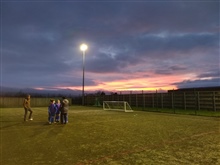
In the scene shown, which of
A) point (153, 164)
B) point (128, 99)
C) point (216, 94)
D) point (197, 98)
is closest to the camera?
point (153, 164)

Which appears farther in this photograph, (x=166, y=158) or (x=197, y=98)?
(x=197, y=98)

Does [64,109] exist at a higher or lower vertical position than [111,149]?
higher

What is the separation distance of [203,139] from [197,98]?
1768cm

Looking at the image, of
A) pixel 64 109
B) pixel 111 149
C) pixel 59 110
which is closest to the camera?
pixel 111 149

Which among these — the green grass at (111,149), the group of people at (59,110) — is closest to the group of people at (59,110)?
the group of people at (59,110)

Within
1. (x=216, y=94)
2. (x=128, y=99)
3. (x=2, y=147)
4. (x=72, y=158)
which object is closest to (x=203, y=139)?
(x=72, y=158)

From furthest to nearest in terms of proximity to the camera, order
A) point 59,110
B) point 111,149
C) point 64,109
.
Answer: point 59,110 → point 64,109 → point 111,149

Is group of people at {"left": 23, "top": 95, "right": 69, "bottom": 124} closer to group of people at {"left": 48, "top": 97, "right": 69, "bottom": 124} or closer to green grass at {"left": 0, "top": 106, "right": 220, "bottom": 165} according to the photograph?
group of people at {"left": 48, "top": 97, "right": 69, "bottom": 124}

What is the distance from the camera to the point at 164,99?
31.3 m

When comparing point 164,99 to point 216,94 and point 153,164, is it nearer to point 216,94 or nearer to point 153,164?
point 216,94

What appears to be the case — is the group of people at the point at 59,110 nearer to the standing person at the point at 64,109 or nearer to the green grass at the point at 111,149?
the standing person at the point at 64,109

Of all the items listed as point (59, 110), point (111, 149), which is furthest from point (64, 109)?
point (111, 149)

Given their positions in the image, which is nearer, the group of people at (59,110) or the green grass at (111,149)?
the green grass at (111,149)

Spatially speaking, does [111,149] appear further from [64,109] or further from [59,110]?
[59,110]
